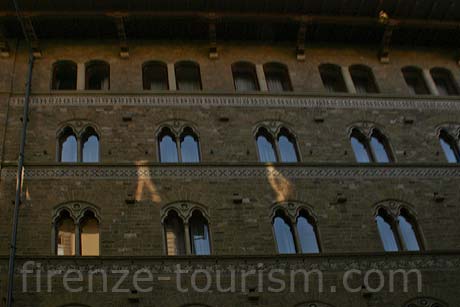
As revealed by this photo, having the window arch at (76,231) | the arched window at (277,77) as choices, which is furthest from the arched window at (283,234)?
the arched window at (277,77)

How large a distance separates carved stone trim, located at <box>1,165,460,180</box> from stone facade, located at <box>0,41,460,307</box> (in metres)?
0.03

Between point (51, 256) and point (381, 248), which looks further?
point (381, 248)

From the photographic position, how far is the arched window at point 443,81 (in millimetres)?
20000

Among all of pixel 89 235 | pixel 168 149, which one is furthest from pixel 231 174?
pixel 89 235

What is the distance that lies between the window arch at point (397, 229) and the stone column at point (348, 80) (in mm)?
4030

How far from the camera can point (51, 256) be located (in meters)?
14.3

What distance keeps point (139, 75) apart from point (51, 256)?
615cm

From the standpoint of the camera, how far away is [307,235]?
15.6m

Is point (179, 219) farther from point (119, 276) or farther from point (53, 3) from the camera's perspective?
point (53, 3)

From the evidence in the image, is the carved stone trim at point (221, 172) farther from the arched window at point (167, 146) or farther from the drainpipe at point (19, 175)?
the arched window at point (167, 146)

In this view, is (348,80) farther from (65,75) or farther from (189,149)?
(65,75)

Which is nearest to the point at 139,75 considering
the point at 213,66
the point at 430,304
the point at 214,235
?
the point at 213,66

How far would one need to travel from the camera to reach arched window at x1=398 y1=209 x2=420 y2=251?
51.4 ft

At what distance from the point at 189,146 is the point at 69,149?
2.95 m
